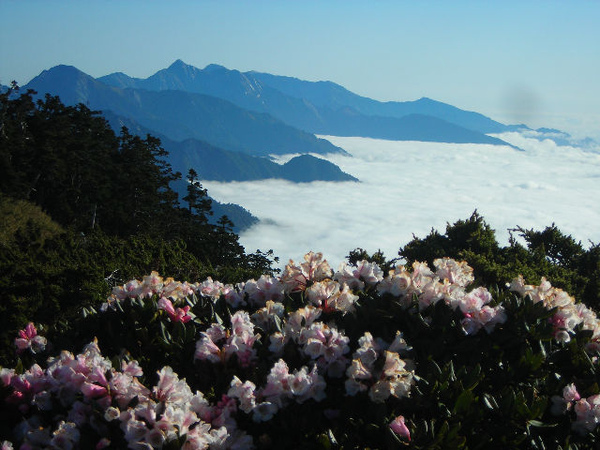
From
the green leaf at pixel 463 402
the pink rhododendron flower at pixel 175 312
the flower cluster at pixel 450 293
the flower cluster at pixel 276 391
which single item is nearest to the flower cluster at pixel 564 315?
the flower cluster at pixel 450 293

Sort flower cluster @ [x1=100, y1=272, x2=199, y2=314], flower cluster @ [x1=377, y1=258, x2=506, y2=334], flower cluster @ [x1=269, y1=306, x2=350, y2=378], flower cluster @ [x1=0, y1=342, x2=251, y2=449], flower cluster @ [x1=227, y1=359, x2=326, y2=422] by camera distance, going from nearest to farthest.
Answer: flower cluster @ [x1=0, y1=342, x2=251, y2=449], flower cluster @ [x1=227, y1=359, x2=326, y2=422], flower cluster @ [x1=269, y1=306, x2=350, y2=378], flower cluster @ [x1=377, y1=258, x2=506, y2=334], flower cluster @ [x1=100, y1=272, x2=199, y2=314]

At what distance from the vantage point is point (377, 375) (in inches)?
129

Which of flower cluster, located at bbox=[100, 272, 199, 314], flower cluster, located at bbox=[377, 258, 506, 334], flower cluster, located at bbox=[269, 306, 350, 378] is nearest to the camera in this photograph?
flower cluster, located at bbox=[269, 306, 350, 378]

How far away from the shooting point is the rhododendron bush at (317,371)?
2963 mm

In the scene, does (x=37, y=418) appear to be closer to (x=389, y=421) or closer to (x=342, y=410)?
(x=342, y=410)

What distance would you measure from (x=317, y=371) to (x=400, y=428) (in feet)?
2.53

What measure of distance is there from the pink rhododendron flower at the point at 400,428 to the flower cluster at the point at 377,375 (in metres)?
0.29

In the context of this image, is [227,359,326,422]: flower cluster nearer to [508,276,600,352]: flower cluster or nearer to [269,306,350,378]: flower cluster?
[269,306,350,378]: flower cluster

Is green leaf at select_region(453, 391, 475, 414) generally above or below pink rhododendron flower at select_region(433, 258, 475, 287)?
below

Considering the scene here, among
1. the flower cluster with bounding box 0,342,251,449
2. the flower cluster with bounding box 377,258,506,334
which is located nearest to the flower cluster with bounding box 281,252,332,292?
the flower cluster with bounding box 377,258,506,334

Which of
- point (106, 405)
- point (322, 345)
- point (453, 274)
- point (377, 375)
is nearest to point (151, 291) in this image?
point (106, 405)

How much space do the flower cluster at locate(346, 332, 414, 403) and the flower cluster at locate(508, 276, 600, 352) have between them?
1314mm

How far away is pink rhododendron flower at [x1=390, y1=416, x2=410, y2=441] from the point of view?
2.85m

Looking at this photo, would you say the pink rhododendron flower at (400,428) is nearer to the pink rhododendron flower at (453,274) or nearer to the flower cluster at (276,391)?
the flower cluster at (276,391)
